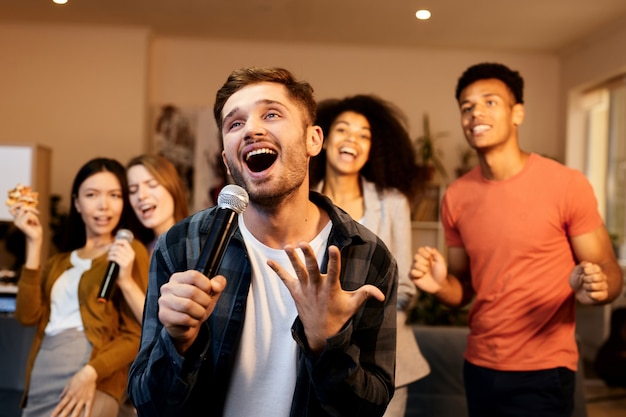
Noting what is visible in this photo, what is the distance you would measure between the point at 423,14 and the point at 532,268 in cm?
345

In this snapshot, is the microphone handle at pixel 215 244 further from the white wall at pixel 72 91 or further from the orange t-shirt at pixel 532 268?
the white wall at pixel 72 91

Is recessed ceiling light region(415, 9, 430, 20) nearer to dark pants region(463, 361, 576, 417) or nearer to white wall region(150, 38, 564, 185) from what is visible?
white wall region(150, 38, 564, 185)

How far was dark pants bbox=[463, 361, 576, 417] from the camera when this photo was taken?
202 centimetres

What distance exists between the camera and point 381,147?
2.56 m

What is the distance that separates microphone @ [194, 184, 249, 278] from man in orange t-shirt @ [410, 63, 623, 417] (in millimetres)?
1026

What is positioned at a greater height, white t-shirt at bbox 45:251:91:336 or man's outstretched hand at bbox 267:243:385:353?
man's outstretched hand at bbox 267:243:385:353

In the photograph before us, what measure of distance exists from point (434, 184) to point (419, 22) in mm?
1574

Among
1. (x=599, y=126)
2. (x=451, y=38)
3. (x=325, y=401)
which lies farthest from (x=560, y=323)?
(x=599, y=126)

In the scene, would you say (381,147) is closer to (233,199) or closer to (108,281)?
(108,281)

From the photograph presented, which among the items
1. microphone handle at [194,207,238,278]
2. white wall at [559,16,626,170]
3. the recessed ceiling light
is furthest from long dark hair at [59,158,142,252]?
white wall at [559,16,626,170]

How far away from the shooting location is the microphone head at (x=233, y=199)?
1136 mm

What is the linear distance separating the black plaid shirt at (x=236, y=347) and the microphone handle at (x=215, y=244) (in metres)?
0.15

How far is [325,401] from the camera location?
1.15 meters

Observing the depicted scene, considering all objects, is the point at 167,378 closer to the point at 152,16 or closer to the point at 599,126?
the point at 152,16
